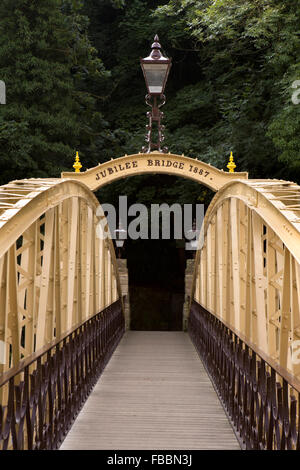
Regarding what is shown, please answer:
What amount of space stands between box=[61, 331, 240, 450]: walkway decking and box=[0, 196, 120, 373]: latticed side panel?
0.90 m

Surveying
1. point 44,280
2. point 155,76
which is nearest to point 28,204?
point 44,280

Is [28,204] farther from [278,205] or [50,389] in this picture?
[278,205]

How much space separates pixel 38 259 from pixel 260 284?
7.42 ft

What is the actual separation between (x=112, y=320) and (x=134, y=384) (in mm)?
3856

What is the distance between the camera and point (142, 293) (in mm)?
25312

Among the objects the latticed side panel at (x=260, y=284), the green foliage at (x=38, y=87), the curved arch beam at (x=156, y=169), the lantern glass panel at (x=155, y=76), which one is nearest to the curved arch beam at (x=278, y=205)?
the latticed side panel at (x=260, y=284)

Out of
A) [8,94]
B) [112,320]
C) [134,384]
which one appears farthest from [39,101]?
[134,384]

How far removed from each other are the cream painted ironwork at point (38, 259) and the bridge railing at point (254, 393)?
5.98 feet

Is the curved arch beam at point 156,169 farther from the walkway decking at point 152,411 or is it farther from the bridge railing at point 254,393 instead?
the bridge railing at point 254,393

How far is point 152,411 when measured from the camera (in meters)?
6.62

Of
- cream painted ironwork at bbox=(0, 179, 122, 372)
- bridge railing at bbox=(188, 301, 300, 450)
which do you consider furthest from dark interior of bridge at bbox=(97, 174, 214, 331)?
bridge railing at bbox=(188, 301, 300, 450)

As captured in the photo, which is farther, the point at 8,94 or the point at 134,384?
the point at 8,94

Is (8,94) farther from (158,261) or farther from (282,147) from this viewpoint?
(158,261)
